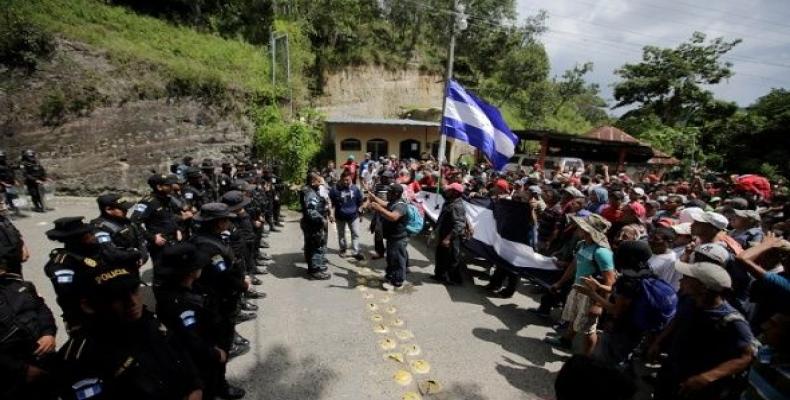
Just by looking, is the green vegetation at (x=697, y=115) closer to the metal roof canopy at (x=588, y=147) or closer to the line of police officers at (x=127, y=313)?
the metal roof canopy at (x=588, y=147)

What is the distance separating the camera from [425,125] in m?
19.9

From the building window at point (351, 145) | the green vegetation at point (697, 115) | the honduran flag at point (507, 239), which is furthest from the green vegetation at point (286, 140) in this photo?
the green vegetation at point (697, 115)

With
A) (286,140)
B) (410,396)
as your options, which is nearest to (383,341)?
(410,396)

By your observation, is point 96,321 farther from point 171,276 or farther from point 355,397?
point 355,397

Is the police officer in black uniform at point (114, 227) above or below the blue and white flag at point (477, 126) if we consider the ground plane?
below

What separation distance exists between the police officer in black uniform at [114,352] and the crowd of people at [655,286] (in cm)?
184

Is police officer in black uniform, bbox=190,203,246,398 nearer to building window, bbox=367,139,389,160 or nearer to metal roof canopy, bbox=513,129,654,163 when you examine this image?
building window, bbox=367,139,389,160

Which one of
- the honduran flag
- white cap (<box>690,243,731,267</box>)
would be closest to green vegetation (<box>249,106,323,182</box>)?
the honduran flag

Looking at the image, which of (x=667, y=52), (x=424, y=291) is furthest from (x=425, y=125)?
(x=667, y=52)

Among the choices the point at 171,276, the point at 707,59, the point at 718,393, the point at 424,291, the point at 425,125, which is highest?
the point at 707,59

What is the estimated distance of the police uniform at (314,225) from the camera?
6254 mm

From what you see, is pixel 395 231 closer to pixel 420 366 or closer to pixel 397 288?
pixel 397 288

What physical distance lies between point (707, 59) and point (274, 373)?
42478mm

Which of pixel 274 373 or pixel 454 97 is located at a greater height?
pixel 454 97
